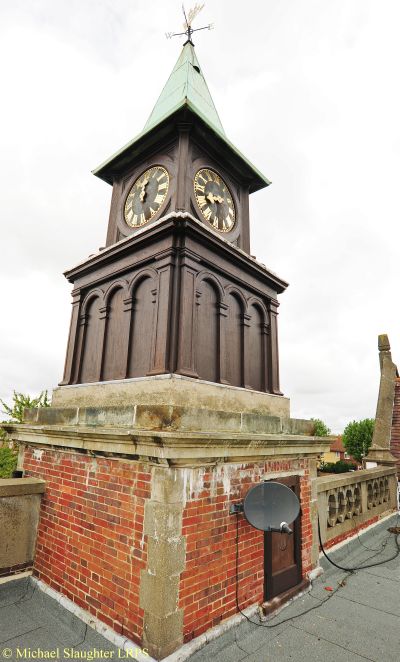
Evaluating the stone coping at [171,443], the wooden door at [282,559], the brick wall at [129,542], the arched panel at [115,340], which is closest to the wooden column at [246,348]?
the stone coping at [171,443]

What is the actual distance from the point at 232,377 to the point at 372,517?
6.27 meters

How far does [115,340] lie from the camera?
6.99m

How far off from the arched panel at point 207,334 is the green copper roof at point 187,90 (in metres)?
4.54

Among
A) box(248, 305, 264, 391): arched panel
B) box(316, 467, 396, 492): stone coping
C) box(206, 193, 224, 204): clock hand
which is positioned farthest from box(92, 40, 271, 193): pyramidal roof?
box(316, 467, 396, 492): stone coping

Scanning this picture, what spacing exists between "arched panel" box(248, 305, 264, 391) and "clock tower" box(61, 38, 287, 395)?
0.07 ft

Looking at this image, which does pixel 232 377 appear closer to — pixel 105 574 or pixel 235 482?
pixel 235 482

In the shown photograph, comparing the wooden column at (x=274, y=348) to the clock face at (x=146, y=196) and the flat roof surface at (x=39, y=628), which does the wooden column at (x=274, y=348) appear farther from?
the flat roof surface at (x=39, y=628)

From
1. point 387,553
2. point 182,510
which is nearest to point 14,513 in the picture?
point 182,510

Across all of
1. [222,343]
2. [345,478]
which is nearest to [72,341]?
[222,343]

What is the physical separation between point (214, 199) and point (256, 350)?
353 cm

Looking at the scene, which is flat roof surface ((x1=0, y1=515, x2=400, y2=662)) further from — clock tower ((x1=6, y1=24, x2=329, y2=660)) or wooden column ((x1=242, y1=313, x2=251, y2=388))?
wooden column ((x1=242, y1=313, x2=251, y2=388))

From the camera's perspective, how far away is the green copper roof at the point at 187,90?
877cm

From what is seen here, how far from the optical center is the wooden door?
5.28 metres

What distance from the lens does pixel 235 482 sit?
494 cm
